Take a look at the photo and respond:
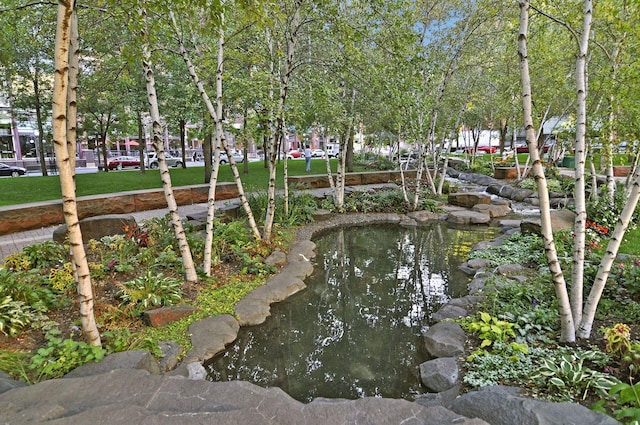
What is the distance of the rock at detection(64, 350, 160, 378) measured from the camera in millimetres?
3199

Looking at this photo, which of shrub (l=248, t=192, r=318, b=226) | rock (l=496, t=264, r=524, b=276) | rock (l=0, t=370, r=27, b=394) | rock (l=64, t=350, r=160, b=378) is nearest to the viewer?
rock (l=0, t=370, r=27, b=394)

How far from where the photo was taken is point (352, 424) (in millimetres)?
2338

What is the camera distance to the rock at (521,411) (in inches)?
90.0

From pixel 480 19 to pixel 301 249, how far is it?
7.40 metres

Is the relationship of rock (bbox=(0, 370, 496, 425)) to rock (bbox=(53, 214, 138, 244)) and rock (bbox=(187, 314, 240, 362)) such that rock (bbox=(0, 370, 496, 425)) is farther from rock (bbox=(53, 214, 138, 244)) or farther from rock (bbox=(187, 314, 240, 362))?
rock (bbox=(53, 214, 138, 244))

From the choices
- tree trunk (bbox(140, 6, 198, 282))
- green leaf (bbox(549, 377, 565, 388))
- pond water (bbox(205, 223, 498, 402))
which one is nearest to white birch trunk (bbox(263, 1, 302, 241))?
pond water (bbox(205, 223, 498, 402))

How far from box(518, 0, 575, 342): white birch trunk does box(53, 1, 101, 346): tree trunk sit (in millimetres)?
3677

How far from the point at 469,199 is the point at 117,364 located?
11.6 meters

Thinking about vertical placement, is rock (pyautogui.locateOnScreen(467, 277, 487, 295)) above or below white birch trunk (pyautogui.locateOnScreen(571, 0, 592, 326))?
below

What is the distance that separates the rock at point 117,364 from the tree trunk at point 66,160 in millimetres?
306

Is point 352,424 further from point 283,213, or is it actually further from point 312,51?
point 312,51

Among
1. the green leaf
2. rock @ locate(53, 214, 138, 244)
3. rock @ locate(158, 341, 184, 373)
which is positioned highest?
rock @ locate(53, 214, 138, 244)

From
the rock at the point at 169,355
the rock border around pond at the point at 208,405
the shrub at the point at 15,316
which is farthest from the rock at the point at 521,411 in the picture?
the shrub at the point at 15,316

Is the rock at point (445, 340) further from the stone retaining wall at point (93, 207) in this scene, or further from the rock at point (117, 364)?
the stone retaining wall at point (93, 207)
